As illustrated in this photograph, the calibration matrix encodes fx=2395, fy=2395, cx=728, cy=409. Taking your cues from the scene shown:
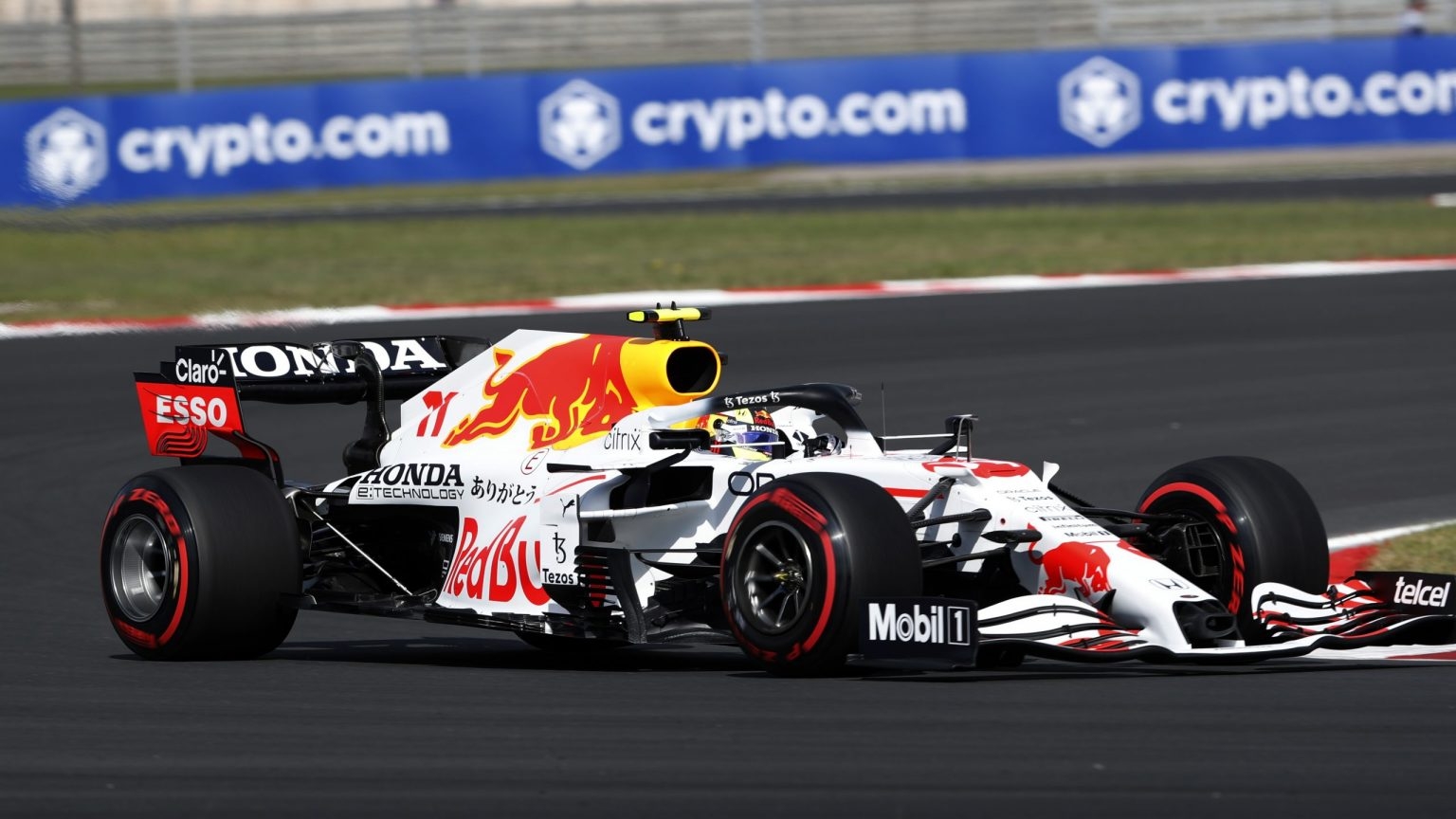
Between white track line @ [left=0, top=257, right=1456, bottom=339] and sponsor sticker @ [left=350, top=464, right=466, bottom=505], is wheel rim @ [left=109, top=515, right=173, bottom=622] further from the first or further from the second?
white track line @ [left=0, top=257, right=1456, bottom=339]

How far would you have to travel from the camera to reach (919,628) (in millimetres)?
7129

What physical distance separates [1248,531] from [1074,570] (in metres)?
0.74

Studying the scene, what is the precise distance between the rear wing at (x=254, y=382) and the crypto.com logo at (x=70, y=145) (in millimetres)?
20352

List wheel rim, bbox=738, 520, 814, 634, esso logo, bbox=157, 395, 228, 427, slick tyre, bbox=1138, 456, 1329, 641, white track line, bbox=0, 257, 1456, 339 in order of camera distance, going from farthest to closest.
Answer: white track line, bbox=0, 257, 1456, 339
esso logo, bbox=157, 395, 228, 427
slick tyre, bbox=1138, 456, 1329, 641
wheel rim, bbox=738, 520, 814, 634

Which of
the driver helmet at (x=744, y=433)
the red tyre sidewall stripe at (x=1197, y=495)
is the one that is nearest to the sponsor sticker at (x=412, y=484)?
the driver helmet at (x=744, y=433)

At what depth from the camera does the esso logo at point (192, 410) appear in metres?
9.45

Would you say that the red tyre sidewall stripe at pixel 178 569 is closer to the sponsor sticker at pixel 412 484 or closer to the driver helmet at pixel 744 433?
the sponsor sticker at pixel 412 484

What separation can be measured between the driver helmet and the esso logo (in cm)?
210

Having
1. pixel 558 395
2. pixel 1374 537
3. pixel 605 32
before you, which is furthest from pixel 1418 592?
pixel 605 32

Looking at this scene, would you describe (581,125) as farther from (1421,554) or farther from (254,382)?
(254,382)

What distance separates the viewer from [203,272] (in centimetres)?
2384

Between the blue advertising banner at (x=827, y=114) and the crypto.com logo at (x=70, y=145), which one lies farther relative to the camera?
the blue advertising banner at (x=827, y=114)

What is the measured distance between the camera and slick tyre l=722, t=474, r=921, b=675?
7293 millimetres

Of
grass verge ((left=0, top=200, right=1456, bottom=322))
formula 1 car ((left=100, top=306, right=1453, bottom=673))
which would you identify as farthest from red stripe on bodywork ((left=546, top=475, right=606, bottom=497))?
grass verge ((left=0, top=200, right=1456, bottom=322))
